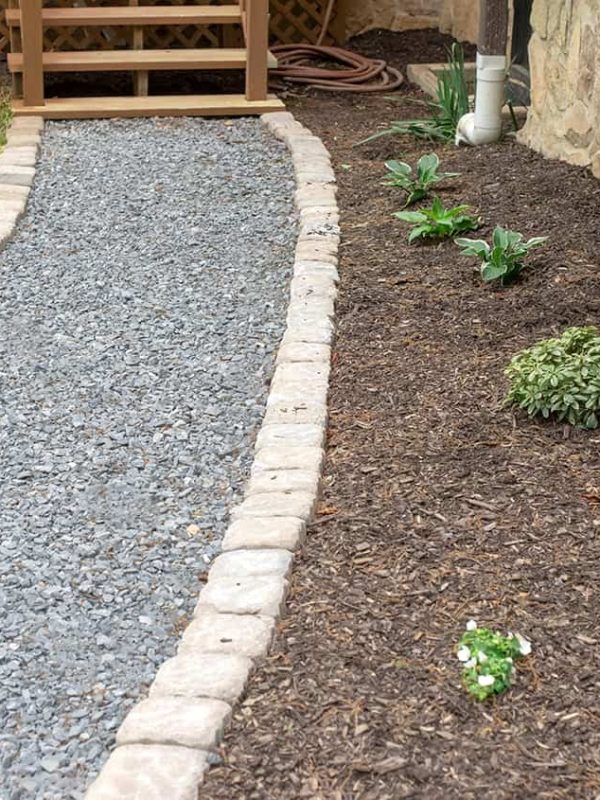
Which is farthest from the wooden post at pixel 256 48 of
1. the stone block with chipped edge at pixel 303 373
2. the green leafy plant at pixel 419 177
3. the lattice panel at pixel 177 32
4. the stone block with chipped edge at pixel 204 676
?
the stone block with chipped edge at pixel 204 676

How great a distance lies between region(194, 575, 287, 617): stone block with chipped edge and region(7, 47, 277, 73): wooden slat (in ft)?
17.2

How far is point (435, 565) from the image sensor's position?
2.85 meters

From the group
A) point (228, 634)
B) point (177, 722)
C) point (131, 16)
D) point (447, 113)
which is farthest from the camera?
point (131, 16)

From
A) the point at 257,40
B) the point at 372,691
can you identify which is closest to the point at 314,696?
the point at 372,691

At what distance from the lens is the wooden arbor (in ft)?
23.5

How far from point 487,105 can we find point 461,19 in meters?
3.29

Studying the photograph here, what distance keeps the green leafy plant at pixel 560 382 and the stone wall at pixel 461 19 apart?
5.72 m

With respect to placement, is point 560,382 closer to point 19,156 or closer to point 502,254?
point 502,254

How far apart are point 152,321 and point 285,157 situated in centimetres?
218

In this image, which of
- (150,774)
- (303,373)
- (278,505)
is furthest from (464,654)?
(303,373)

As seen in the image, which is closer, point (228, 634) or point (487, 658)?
point (487, 658)

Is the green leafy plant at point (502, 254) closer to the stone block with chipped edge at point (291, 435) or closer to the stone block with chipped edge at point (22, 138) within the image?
the stone block with chipped edge at point (291, 435)

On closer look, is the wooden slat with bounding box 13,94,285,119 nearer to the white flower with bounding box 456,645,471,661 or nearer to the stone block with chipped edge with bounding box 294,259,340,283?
the stone block with chipped edge with bounding box 294,259,340,283

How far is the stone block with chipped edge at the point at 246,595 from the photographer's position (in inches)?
106
